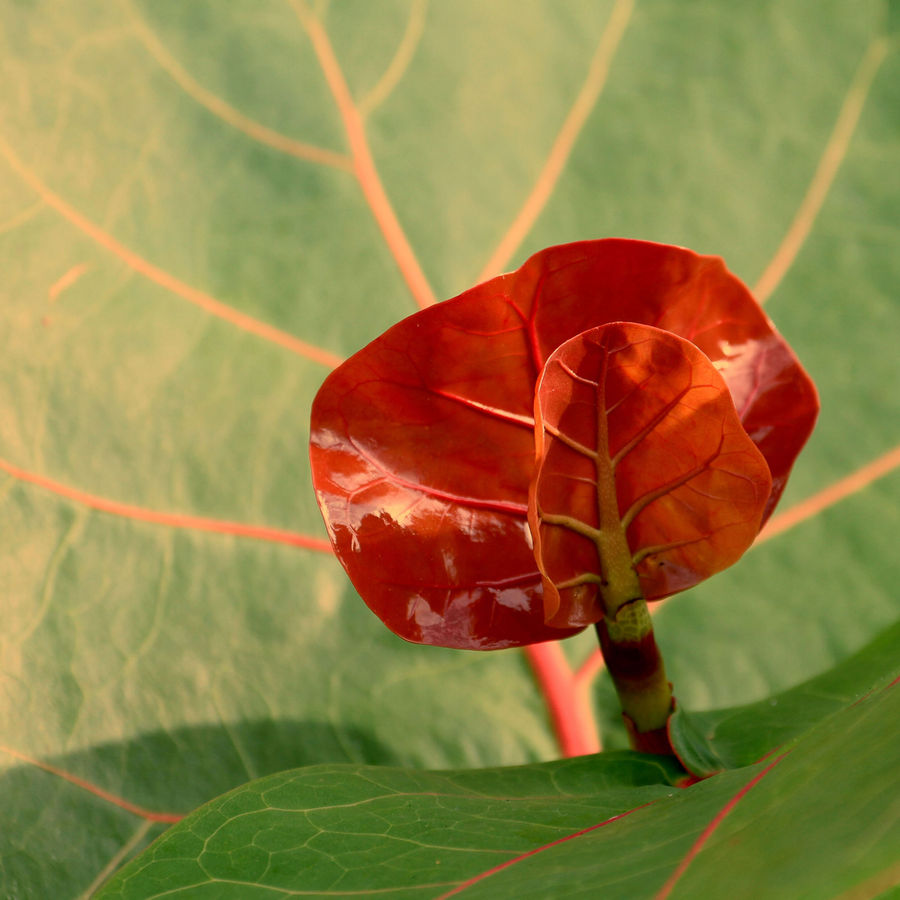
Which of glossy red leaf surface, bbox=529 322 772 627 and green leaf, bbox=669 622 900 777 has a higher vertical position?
glossy red leaf surface, bbox=529 322 772 627

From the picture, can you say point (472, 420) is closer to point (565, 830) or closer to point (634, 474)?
point (634, 474)

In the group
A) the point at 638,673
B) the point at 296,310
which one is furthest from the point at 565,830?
the point at 296,310

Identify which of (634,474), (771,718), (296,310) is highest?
(296,310)

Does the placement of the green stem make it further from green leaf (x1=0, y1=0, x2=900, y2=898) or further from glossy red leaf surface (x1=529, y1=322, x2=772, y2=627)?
green leaf (x1=0, y1=0, x2=900, y2=898)

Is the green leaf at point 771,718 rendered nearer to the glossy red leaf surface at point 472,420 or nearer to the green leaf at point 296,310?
the glossy red leaf surface at point 472,420

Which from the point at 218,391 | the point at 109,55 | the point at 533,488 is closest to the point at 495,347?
the point at 533,488

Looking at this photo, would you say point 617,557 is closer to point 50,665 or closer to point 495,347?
point 495,347

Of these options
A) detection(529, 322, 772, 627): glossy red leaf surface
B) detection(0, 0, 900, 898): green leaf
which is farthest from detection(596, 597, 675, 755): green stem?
detection(0, 0, 900, 898): green leaf
